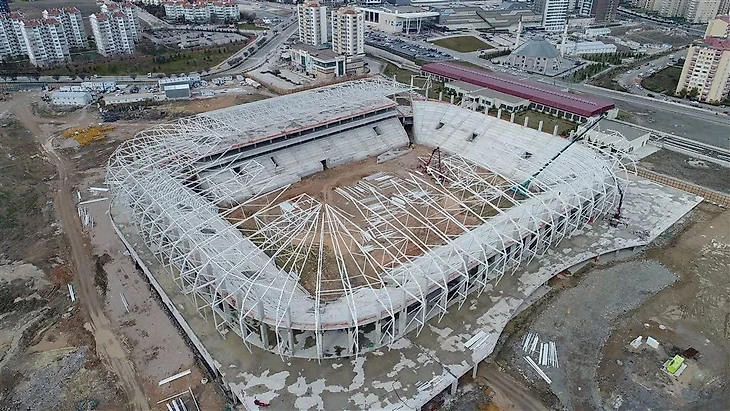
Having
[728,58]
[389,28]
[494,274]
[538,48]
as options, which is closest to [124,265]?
[494,274]

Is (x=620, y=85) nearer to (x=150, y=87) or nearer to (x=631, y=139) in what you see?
(x=631, y=139)

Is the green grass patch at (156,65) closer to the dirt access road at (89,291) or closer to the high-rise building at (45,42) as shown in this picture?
the high-rise building at (45,42)

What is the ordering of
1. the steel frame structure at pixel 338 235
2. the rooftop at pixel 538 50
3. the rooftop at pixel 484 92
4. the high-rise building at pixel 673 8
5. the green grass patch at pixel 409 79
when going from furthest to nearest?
the high-rise building at pixel 673 8, the rooftop at pixel 538 50, the green grass patch at pixel 409 79, the rooftop at pixel 484 92, the steel frame structure at pixel 338 235

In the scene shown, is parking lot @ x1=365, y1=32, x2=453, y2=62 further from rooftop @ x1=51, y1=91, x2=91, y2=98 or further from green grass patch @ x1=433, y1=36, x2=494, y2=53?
rooftop @ x1=51, y1=91, x2=91, y2=98

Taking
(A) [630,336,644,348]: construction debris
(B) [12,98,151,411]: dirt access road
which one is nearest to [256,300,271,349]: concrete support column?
(B) [12,98,151,411]: dirt access road

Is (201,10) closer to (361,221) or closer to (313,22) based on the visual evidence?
(313,22)

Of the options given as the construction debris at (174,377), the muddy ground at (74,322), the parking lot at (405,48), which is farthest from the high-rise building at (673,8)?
the construction debris at (174,377)
